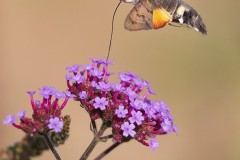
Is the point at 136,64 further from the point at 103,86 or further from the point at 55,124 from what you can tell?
the point at 55,124

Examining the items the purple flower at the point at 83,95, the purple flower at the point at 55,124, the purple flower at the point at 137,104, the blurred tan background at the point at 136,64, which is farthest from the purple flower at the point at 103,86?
the blurred tan background at the point at 136,64

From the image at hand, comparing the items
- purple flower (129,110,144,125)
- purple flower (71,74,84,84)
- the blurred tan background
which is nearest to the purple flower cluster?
purple flower (71,74,84,84)

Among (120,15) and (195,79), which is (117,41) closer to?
(120,15)

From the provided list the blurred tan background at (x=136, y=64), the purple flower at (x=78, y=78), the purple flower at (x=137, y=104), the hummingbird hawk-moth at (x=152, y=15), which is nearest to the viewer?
the purple flower at (x=137, y=104)

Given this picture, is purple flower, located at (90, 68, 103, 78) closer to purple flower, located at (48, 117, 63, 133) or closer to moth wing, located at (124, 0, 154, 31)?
purple flower, located at (48, 117, 63, 133)

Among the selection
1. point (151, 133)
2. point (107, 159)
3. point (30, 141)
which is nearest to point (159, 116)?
point (151, 133)

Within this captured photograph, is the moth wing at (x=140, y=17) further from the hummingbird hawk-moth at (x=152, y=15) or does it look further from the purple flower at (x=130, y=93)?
the purple flower at (x=130, y=93)

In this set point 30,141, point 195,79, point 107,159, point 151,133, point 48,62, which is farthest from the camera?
point 195,79

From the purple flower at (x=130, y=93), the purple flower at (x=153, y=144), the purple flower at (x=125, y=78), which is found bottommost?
the purple flower at (x=153, y=144)
